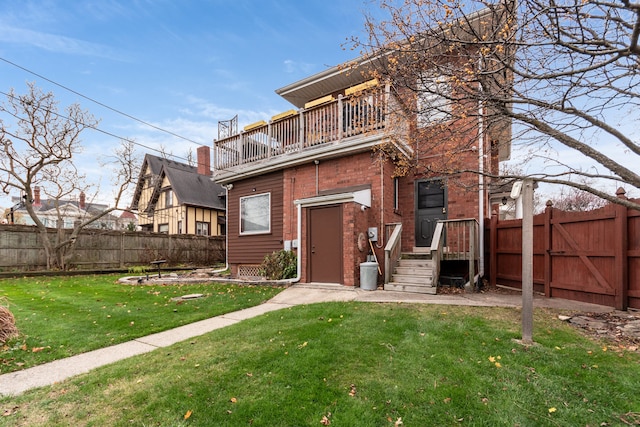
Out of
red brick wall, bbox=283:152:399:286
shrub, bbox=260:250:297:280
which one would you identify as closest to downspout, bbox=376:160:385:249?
red brick wall, bbox=283:152:399:286

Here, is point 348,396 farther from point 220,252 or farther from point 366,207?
point 220,252

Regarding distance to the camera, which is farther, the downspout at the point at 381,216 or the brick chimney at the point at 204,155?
the brick chimney at the point at 204,155

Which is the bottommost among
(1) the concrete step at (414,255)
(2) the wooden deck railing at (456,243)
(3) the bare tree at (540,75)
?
(1) the concrete step at (414,255)

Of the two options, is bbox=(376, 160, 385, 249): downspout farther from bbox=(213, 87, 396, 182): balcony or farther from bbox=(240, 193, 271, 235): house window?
bbox=(240, 193, 271, 235): house window

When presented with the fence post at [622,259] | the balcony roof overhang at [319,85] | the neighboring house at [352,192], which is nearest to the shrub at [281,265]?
the neighboring house at [352,192]

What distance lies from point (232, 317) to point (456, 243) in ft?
20.8

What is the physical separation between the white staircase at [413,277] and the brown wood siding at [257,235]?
408 cm

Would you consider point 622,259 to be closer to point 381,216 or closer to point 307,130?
point 381,216

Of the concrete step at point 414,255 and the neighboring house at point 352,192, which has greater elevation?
the neighboring house at point 352,192

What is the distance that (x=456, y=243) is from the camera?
8812mm

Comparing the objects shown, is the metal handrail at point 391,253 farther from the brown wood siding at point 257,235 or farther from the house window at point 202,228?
the house window at point 202,228

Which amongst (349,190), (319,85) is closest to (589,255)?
(349,190)

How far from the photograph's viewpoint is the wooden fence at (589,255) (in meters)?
5.39

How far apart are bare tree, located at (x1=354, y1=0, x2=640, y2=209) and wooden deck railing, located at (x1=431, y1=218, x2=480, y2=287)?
2.57 meters
